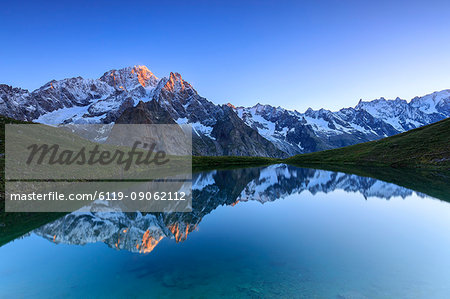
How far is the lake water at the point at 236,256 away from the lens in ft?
43.5

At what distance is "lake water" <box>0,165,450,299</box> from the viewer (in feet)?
43.5

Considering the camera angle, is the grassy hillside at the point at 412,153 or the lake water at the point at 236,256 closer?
the lake water at the point at 236,256

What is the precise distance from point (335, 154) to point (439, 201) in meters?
139

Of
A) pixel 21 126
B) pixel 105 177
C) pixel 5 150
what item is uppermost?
pixel 21 126

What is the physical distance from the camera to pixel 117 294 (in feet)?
42.4

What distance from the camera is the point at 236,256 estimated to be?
17938mm

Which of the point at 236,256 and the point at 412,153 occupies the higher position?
the point at 412,153

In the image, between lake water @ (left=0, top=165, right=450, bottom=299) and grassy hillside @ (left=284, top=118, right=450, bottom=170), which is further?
grassy hillside @ (left=284, top=118, right=450, bottom=170)

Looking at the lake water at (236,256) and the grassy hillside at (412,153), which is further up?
the grassy hillside at (412,153)

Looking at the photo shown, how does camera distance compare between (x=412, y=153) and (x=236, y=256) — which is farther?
(x=412, y=153)

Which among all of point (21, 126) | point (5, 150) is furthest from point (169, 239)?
point (21, 126)

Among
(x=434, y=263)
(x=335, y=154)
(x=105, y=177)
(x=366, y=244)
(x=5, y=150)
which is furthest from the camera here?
(x=335, y=154)

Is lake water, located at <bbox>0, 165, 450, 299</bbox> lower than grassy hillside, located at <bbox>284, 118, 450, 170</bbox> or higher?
→ lower

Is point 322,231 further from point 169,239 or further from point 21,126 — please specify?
point 21,126
